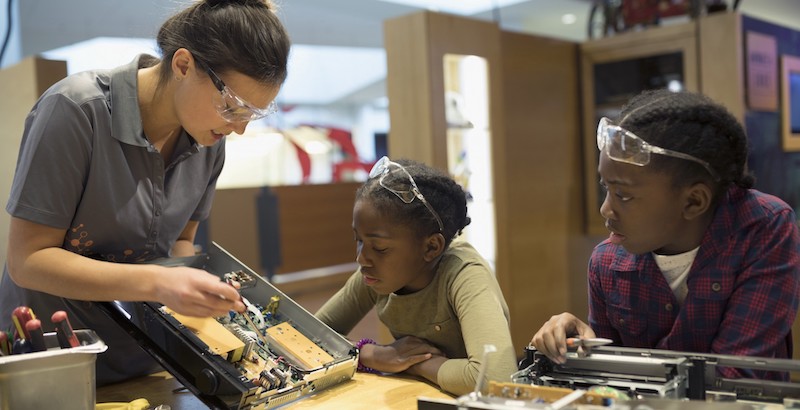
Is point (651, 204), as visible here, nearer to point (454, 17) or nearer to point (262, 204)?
point (454, 17)

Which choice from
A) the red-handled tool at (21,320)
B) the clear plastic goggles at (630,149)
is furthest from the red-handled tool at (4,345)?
the clear plastic goggles at (630,149)

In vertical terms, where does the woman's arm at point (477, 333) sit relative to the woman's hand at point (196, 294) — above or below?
below

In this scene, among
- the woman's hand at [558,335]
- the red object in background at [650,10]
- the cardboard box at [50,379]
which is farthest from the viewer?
the red object in background at [650,10]

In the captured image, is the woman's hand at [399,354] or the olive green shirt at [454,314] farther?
the woman's hand at [399,354]

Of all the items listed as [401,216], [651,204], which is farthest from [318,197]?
[651,204]

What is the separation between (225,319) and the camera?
1.40 m

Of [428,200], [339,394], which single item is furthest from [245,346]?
[428,200]

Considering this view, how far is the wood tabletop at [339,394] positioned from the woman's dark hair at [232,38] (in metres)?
0.63

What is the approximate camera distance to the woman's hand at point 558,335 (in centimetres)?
113

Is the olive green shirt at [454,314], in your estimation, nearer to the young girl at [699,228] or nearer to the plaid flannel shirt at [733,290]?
the young girl at [699,228]

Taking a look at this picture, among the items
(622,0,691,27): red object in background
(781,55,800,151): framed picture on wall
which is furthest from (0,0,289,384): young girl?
(781,55,800,151): framed picture on wall

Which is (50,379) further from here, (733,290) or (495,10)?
(495,10)

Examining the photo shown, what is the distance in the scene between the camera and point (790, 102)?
4.24 metres

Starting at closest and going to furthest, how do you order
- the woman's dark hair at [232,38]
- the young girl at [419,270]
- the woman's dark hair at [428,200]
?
the woman's dark hair at [232,38], the young girl at [419,270], the woman's dark hair at [428,200]
